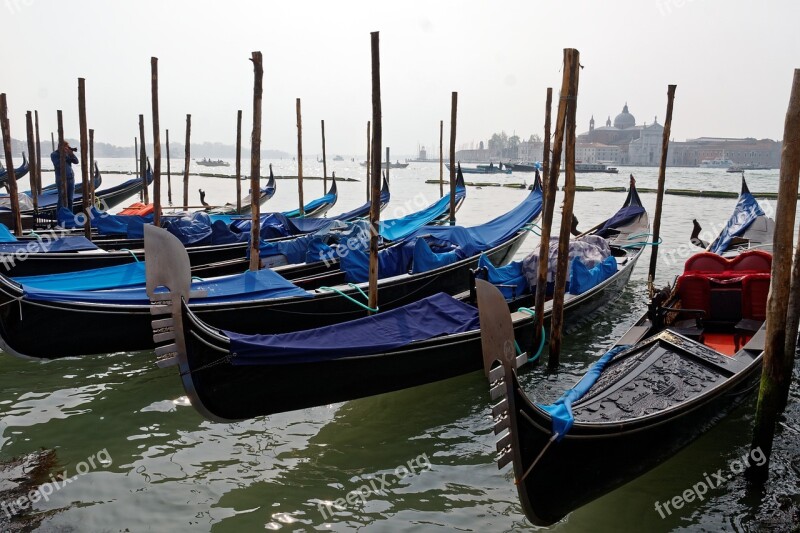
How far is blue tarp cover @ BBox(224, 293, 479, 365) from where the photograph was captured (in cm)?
349

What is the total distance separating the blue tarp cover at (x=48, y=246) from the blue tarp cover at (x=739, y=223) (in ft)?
22.7

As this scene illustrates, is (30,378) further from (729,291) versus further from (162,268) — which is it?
(729,291)

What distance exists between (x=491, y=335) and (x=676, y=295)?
9.61 ft

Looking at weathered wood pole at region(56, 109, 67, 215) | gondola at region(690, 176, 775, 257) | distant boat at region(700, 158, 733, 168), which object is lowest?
gondola at region(690, 176, 775, 257)

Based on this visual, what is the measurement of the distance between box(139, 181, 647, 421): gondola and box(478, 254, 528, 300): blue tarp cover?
2.67 ft

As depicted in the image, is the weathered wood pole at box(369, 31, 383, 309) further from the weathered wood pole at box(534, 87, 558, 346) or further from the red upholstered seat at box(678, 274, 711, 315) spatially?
the red upholstered seat at box(678, 274, 711, 315)

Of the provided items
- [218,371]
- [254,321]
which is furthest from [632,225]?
[218,371]

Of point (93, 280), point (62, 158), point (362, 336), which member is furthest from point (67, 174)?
point (362, 336)

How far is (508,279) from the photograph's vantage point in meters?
5.57

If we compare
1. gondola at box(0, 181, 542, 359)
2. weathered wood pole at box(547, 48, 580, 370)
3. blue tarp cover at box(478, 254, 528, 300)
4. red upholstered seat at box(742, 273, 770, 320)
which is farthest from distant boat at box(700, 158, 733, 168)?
weathered wood pole at box(547, 48, 580, 370)

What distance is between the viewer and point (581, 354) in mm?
5383

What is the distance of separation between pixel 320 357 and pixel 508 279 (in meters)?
2.41

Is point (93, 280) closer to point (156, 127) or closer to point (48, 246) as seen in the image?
point (48, 246)

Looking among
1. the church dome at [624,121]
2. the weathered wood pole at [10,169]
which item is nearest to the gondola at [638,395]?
the weathered wood pole at [10,169]
